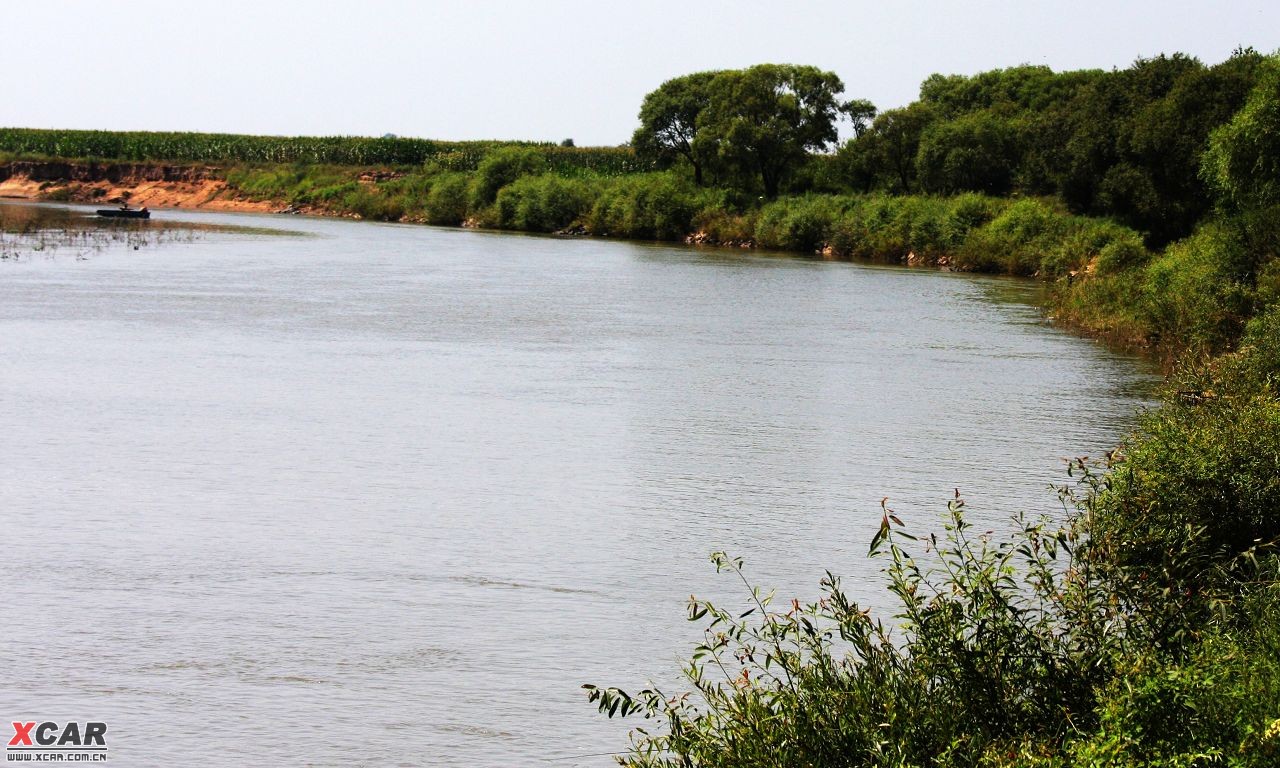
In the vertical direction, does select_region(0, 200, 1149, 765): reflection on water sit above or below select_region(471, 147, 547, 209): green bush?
below

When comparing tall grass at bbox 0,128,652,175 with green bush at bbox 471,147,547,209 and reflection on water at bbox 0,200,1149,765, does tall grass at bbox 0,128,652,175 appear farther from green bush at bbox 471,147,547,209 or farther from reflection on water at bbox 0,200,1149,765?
reflection on water at bbox 0,200,1149,765

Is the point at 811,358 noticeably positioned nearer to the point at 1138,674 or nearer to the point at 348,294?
the point at 348,294

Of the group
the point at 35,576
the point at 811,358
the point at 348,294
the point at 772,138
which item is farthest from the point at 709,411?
the point at 772,138

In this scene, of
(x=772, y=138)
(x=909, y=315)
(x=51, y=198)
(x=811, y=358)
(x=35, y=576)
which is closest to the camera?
(x=35, y=576)

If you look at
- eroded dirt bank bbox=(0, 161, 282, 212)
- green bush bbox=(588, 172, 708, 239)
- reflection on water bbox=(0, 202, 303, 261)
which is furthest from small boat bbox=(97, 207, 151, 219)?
eroded dirt bank bbox=(0, 161, 282, 212)

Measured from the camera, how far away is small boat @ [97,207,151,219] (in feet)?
A: 240

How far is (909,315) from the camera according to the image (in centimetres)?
3431

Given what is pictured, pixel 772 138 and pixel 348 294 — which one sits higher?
pixel 772 138

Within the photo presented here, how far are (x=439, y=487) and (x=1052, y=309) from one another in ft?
74.7

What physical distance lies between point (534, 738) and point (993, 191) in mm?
58493

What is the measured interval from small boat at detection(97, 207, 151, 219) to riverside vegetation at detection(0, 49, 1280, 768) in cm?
1794

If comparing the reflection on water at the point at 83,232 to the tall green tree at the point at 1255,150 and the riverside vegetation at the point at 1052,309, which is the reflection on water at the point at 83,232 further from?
the tall green tree at the point at 1255,150

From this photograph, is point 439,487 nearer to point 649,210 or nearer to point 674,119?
point 649,210

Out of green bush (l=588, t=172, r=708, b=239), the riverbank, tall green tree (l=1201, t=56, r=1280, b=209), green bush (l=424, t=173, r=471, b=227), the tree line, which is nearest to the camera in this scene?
tall green tree (l=1201, t=56, r=1280, b=209)
